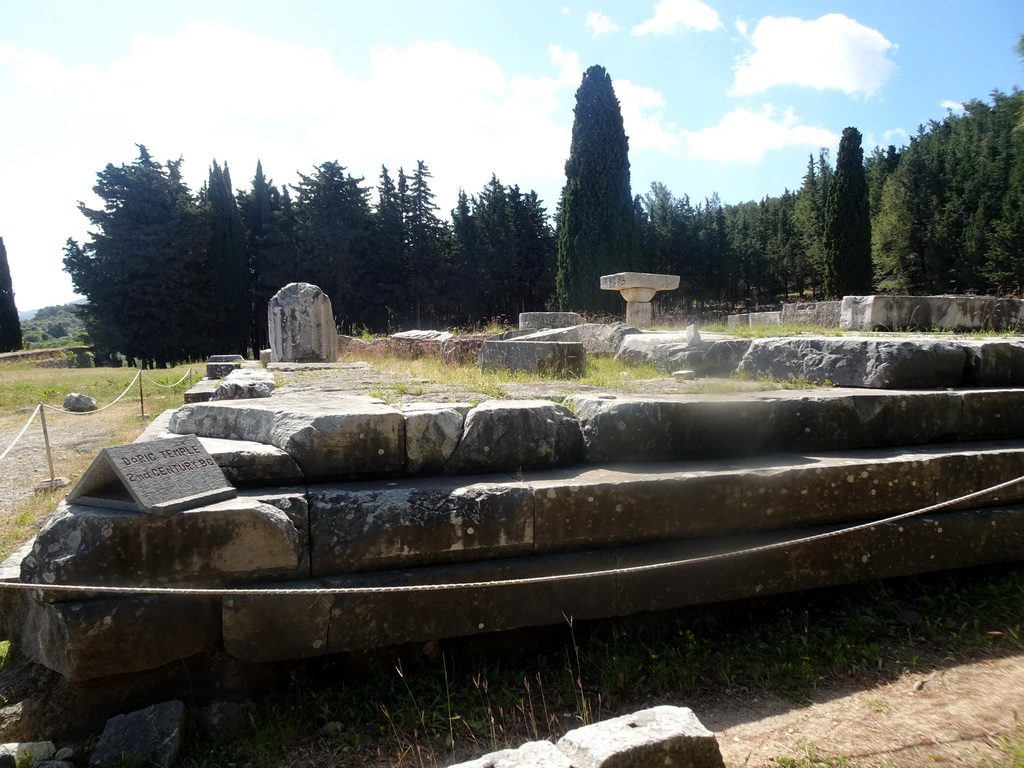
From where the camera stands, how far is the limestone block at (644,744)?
1884mm

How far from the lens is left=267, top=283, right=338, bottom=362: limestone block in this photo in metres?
10.6

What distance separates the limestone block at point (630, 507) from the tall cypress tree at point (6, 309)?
34.9m

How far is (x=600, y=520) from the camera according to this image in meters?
2.95

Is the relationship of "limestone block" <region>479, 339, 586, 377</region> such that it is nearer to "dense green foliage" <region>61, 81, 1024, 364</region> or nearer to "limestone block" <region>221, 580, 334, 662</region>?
"limestone block" <region>221, 580, 334, 662</region>

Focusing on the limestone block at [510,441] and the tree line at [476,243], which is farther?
the tree line at [476,243]

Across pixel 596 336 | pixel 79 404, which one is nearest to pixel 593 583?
pixel 596 336

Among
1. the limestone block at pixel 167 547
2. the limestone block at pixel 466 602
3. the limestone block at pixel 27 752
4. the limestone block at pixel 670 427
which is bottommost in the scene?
the limestone block at pixel 27 752

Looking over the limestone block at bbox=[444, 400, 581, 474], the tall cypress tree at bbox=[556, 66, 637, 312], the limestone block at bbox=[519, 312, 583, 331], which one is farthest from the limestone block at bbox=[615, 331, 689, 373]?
the tall cypress tree at bbox=[556, 66, 637, 312]

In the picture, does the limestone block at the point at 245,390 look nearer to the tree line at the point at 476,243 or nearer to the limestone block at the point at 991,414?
the limestone block at the point at 991,414

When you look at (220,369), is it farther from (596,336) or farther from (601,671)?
(601,671)

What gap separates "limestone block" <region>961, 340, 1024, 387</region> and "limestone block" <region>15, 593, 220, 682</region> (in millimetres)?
4907

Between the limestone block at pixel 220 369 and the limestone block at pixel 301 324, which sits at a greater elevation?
the limestone block at pixel 301 324

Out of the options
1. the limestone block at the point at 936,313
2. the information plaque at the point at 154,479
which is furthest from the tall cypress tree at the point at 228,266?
the information plaque at the point at 154,479

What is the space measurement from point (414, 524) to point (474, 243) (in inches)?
1273
